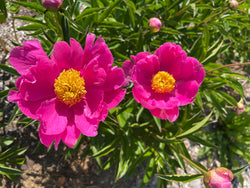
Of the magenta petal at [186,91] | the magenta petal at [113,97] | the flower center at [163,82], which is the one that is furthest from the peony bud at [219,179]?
the magenta petal at [113,97]

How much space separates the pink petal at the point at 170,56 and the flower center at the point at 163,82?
6 cm

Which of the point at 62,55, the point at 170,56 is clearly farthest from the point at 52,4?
the point at 170,56

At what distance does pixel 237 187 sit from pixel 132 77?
2.24 meters

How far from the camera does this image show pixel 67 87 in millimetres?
1007

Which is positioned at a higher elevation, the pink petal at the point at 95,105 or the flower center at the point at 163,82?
the pink petal at the point at 95,105

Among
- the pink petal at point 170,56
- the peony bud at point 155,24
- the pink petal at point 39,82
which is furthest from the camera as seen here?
the peony bud at point 155,24

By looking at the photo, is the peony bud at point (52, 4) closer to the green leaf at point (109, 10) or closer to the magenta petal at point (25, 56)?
the magenta petal at point (25, 56)

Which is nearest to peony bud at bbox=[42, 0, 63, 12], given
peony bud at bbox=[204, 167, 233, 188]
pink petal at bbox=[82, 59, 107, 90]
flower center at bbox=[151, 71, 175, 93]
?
pink petal at bbox=[82, 59, 107, 90]

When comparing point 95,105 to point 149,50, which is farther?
point 149,50

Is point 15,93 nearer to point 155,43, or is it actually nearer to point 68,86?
point 68,86

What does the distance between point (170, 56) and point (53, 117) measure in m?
0.75

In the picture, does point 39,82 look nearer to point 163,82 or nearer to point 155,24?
point 163,82

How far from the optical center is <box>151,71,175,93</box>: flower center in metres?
1.29

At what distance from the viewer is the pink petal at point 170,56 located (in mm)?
1253
